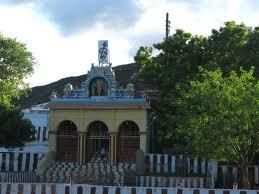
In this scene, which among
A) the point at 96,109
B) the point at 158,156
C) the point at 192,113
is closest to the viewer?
the point at 192,113

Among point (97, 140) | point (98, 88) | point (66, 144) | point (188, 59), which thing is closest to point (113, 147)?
point (97, 140)

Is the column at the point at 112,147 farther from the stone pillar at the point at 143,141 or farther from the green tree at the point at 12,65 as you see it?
the green tree at the point at 12,65

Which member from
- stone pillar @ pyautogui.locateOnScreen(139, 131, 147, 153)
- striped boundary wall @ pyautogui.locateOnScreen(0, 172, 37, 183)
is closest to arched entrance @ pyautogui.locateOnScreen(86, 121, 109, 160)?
stone pillar @ pyautogui.locateOnScreen(139, 131, 147, 153)

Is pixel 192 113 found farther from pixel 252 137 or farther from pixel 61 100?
pixel 61 100

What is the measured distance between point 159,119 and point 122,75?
42.7 metres

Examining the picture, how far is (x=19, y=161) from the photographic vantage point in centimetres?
3388

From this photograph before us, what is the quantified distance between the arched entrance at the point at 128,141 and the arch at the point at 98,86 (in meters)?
2.53

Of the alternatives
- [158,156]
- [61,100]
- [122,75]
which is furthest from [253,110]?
[122,75]

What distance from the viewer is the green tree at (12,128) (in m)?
32.8

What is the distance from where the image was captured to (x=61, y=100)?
111 feet

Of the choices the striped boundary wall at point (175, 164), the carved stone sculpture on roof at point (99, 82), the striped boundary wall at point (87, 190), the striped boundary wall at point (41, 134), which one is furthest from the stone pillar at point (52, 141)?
the striped boundary wall at point (87, 190)

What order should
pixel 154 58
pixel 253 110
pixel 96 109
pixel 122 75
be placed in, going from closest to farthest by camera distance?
pixel 253 110
pixel 96 109
pixel 154 58
pixel 122 75

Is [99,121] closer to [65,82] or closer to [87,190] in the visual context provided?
[87,190]

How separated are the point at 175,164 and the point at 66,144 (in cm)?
784
